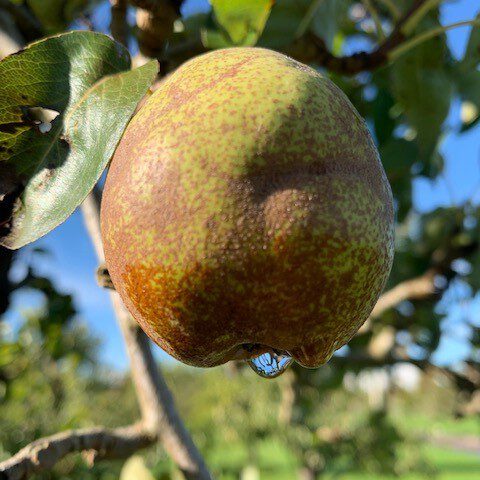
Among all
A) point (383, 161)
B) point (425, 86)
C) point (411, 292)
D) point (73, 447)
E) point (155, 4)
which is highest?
point (155, 4)

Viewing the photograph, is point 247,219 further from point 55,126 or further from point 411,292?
point 411,292

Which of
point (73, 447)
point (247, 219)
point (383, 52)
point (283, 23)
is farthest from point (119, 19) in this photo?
point (73, 447)

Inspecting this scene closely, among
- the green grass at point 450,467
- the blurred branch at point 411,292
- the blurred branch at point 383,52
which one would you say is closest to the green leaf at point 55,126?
the blurred branch at point 383,52

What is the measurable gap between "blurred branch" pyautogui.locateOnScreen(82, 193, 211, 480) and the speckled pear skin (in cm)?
43

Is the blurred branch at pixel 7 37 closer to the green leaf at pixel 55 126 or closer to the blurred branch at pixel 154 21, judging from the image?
the blurred branch at pixel 154 21

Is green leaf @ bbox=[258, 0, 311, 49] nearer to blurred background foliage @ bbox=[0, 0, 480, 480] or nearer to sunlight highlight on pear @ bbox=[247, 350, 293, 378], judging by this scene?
blurred background foliage @ bbox=[0, 0, 480, 480]

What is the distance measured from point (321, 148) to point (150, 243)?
25 centimetres

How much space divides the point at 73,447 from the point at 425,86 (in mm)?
1222

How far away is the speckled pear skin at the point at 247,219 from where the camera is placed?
2.28 ft

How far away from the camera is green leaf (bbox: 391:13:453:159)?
5.13 feet

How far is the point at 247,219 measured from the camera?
702mm

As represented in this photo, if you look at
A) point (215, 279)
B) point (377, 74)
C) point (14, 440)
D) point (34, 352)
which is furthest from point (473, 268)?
point (34, 352)

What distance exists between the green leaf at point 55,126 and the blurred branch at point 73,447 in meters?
0.35

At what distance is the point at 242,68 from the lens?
808 mm
